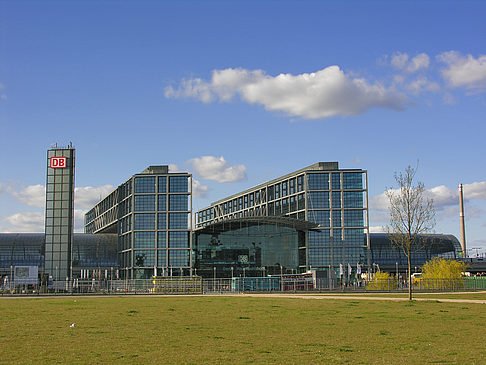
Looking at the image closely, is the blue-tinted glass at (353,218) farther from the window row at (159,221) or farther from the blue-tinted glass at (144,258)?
the blue-tinted glass at (144,258)

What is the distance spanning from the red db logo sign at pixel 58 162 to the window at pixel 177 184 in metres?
38.3

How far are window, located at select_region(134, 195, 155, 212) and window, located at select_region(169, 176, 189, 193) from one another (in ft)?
19.8

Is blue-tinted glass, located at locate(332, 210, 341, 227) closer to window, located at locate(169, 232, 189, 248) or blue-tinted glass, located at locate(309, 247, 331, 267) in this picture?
blue-tinted glass, located at locate(309, 247, 331, 267)

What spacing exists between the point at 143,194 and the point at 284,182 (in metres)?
48.7

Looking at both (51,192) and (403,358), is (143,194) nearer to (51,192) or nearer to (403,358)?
(51,192)

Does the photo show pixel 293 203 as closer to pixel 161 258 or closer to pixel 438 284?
pixel 161 258

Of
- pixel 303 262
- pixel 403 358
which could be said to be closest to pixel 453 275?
pixel 303 262

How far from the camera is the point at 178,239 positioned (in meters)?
163

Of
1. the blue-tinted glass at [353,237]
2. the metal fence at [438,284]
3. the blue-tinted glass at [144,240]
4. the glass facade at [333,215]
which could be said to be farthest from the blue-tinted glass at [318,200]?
the metal fence at [438,284]

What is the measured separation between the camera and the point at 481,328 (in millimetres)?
25516

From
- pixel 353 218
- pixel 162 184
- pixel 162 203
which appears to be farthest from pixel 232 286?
pixel 353 218

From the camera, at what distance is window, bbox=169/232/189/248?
6393 inches

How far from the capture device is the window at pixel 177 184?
538 feet

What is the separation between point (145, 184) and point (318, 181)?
50.5 m
